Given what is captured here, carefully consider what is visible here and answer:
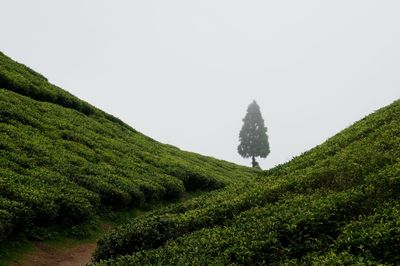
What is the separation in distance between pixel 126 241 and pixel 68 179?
7.59 meters

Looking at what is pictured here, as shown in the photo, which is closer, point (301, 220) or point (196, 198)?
point (301, 220)

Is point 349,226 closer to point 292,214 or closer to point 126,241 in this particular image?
point 292,214

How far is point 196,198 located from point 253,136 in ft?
188

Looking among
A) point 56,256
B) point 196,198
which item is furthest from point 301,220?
point 56,256

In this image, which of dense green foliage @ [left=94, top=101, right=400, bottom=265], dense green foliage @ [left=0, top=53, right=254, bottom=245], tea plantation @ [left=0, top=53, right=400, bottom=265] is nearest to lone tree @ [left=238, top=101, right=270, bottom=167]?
dense green foliage @ [left=0, top=53, right=254, bottom=245]

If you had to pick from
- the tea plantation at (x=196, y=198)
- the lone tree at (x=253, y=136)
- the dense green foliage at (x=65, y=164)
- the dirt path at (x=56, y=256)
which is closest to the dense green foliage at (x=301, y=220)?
the tea plantation at (x=196, y=198)

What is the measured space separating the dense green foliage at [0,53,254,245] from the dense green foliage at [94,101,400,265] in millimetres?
3923

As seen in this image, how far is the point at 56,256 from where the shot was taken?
59.6 feet

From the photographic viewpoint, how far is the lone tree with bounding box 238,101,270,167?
77125mm

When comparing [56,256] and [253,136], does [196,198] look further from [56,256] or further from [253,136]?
[253,136]

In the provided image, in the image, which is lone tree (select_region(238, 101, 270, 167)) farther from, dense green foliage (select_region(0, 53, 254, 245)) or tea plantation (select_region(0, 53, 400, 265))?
tea plantation (select_region(0, 53, 400, 265))

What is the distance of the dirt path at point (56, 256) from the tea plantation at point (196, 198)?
0.99 m

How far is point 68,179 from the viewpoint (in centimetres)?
2244

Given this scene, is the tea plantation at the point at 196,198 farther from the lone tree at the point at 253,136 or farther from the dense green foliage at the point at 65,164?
the lone tree at the point at 253,136
